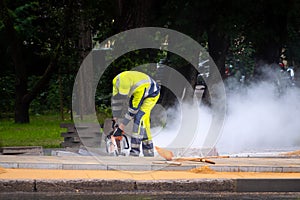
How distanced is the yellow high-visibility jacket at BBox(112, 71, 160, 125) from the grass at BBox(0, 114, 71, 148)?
13.9 ft

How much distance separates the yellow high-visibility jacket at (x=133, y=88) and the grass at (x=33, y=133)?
13.9ft

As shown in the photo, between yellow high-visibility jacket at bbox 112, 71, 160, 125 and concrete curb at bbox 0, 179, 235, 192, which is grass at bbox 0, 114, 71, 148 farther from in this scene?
concrete curb at bbox 0, 179, 235, 192

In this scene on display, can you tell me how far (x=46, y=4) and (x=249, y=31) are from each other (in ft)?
19.4

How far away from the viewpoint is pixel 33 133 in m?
19.9

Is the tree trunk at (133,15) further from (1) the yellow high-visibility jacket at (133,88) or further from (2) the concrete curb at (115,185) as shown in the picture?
(2) the concrete curb at (115,185)

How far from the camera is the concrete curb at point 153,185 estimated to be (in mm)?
9922

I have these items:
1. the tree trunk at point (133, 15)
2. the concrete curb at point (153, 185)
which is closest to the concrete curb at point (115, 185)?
the concrete curb at point (153, 185)

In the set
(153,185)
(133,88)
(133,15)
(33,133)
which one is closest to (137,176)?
(153,185)

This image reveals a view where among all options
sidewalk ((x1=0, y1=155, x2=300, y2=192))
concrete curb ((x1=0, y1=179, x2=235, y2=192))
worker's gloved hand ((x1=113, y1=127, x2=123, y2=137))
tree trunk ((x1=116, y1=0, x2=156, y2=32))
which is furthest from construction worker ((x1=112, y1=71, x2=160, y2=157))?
tree trunk ((x1=116, y1=0, x2=156, y2=32))

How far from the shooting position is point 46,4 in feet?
70.6

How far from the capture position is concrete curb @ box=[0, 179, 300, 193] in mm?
9922

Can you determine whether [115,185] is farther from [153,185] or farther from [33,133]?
[33,133]

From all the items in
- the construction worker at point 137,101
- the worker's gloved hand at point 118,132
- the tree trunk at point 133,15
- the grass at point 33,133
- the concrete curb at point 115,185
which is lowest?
the concrete curb at point 115,185

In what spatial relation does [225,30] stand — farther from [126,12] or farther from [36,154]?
[36,154]
